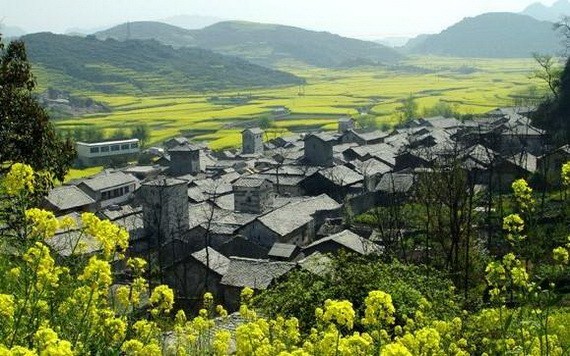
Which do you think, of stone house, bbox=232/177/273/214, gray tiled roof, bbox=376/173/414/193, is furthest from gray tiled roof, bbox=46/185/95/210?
gray tiled roof, bbox=376/173/414/193

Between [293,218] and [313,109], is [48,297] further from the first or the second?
[313,109]

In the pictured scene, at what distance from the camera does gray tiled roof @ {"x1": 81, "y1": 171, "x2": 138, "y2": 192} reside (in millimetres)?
47062

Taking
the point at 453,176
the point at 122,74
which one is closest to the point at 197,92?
the point at 122,74

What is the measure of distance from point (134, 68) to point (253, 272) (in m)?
137

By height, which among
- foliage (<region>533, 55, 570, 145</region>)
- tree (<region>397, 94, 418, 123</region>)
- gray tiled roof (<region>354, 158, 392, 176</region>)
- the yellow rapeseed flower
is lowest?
gray tiled roof (<region>354, 158, 392, 176</region>)

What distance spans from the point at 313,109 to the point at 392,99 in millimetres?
19133

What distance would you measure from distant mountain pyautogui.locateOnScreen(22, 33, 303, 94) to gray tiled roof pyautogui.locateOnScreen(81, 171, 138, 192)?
86.0 metres

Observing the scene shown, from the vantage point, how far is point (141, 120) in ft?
300

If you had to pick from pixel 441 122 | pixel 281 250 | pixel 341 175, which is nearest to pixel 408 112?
pixel 441 122

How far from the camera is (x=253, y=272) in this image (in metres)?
26.2

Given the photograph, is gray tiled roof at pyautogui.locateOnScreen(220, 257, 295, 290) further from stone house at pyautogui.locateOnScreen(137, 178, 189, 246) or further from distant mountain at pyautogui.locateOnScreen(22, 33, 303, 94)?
distant mountain at pyautogui.locateOnScreen(22, 33, 303, 94)

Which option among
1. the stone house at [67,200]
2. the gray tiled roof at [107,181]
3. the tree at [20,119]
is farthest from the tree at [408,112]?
the tree at [20,119]

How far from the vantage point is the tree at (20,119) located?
15211 mm

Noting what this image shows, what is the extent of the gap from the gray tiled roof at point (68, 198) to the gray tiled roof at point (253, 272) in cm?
1836
